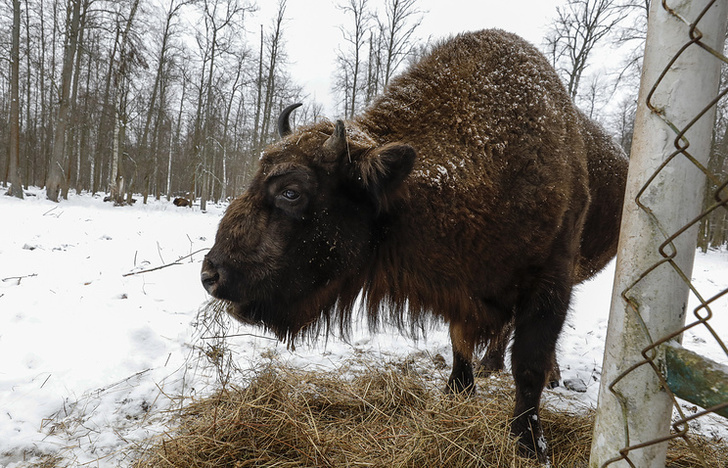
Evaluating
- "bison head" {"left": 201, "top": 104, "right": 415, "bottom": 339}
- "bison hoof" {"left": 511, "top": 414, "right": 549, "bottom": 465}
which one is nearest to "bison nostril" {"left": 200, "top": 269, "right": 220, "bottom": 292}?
"bison head" {"left": 201, "top": 104, "right": 415, "bottom": 339}

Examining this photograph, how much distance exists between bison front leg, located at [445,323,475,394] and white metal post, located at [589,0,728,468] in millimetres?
1774

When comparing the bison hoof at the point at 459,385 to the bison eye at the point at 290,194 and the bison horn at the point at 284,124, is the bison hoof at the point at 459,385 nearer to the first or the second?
the bison eye at the point at 290,194

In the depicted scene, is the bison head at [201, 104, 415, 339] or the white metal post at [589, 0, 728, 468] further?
the bison head at [201, 104, 415, 339]

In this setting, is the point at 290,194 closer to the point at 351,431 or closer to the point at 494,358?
the point at 351,431

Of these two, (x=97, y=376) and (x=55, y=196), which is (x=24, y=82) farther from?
(x=97, y=376)

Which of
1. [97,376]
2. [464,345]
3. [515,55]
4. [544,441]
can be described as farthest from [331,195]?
[97,376]

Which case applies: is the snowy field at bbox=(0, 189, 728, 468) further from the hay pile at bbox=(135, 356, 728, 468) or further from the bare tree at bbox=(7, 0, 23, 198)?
the bare tree at bbox=(7, 0, 23, 198)

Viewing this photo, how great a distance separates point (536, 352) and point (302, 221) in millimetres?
1708

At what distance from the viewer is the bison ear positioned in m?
1.99

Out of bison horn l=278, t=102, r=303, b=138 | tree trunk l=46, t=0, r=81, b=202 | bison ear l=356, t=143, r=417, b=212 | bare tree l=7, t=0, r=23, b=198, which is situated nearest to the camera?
bison ear l=356, t=143, r=417, b=212

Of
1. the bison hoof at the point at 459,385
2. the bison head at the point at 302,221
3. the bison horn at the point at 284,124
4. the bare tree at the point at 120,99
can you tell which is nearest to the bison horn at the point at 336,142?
the bison head at the point at 302,221

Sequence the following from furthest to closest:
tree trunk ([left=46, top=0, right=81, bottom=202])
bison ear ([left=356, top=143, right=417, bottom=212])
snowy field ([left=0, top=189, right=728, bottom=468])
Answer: tree trunk ([left=46, top=0, right=81, bottom=202]) < snowy field ([left=0, top=189, right=728, bottom=468]) < bison ear ([left=356, top=143, right=417, bottom=212])

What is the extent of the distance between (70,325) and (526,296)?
13.3 ft

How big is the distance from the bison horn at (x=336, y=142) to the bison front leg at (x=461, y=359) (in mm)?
1553
